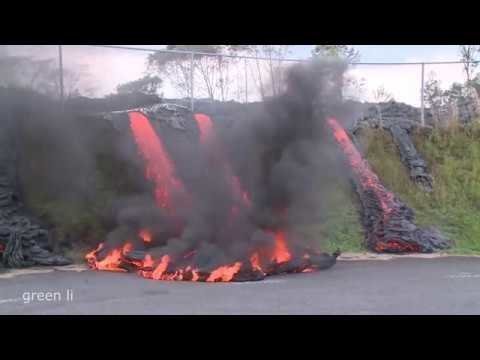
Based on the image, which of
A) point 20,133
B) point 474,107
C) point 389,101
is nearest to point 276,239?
point 20,133

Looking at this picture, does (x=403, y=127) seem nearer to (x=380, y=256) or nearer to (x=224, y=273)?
(x=380, y=256)

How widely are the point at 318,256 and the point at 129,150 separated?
18.5 feet

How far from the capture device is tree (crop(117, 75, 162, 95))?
16.7 metres

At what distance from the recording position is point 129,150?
14.8 metres

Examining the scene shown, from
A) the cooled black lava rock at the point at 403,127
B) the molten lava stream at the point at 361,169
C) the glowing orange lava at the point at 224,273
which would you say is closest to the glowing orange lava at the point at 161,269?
the glowing orange lava at the point at 224,273

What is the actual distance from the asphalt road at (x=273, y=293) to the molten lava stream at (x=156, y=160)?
Result: 283cm

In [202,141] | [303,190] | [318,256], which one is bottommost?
[318,256]

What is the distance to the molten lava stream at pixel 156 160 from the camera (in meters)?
14.1

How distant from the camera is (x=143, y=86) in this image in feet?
56.5

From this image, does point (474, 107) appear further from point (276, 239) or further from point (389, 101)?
point (276, 239)

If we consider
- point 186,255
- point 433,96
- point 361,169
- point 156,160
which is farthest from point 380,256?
point 433,96

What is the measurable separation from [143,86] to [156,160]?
357cm

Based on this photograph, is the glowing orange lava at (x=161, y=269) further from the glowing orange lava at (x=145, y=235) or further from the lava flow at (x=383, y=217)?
the lava flow at (x=383, y=217)

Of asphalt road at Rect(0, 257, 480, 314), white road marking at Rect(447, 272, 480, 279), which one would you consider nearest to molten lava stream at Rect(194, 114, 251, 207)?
asphalt road at Rect(0, 257, 480, 314)
